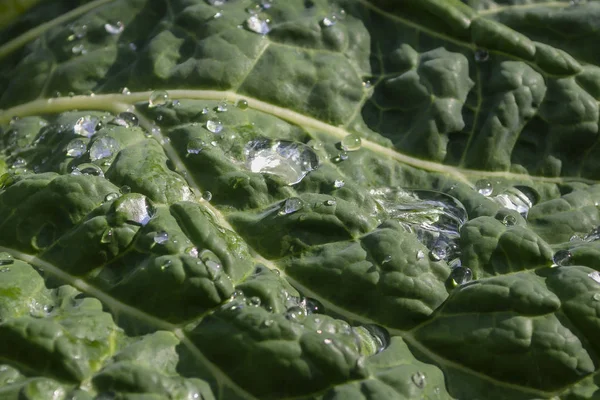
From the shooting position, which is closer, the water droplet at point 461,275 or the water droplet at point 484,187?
the water droplet at point 461,275

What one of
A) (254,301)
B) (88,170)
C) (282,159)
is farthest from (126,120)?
(254,301)

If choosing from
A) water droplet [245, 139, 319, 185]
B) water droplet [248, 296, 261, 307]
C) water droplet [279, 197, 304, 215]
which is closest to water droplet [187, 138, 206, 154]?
water droplet [245, 139, 319, 185]

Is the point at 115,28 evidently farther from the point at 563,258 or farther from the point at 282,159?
the point at 563,258

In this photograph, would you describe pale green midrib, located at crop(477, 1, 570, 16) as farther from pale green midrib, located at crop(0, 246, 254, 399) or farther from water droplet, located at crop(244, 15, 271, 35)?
pale green midrib, located at crop(0, 246, 254, 399)

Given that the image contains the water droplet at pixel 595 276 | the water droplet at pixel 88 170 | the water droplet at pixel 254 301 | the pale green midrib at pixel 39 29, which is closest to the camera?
the water droplet at pixel 254 301

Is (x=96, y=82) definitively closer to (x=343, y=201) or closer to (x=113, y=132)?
(x=113, y=132)

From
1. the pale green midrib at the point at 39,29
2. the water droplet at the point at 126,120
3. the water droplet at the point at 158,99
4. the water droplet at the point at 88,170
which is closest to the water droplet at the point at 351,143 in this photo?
the water droplet at the point at 158,99

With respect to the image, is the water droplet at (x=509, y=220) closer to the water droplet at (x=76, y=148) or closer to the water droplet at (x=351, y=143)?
the water droplet at (x=351, y=143)
